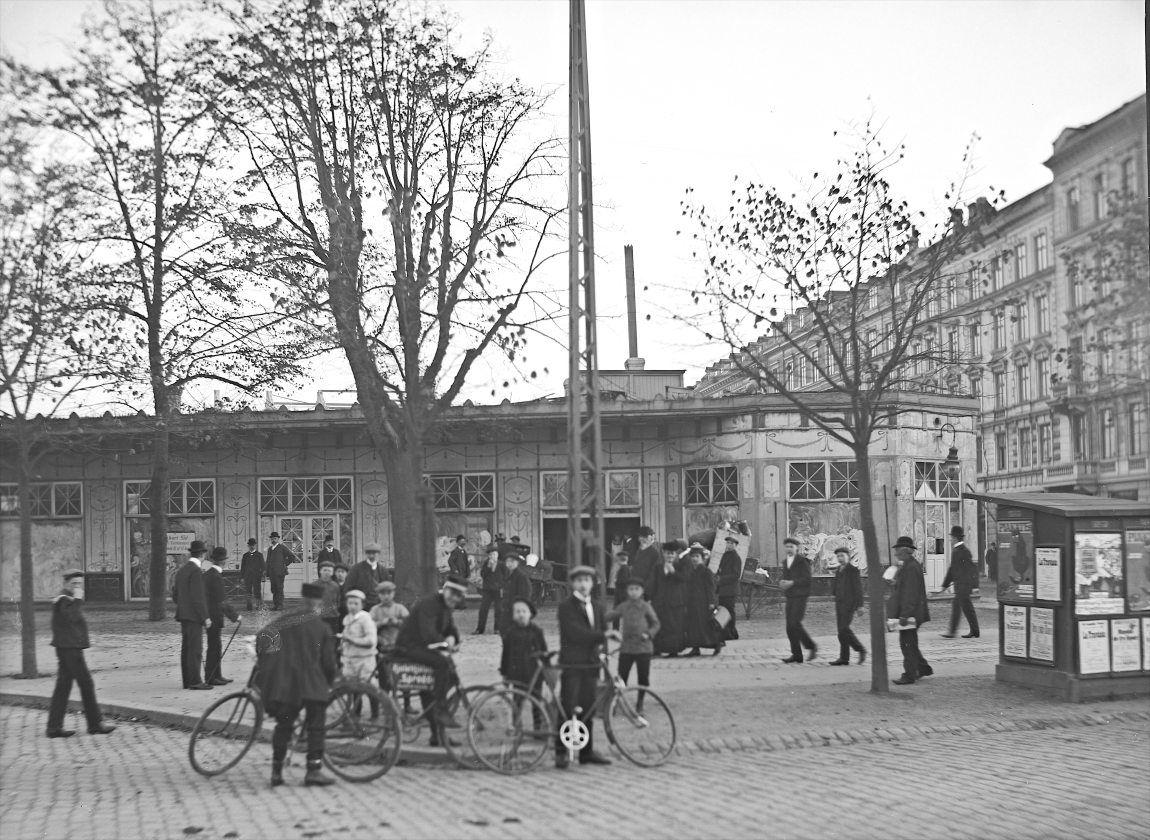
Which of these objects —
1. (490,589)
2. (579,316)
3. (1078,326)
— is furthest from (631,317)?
(1078,326)

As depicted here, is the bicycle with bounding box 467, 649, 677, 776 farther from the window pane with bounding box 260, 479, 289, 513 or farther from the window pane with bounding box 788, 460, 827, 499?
the window pane with bounding box 260, 479, 289, 513

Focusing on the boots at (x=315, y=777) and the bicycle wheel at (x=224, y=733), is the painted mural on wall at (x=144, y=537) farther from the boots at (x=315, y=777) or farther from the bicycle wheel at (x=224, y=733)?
the boots at (x=315, y=777)

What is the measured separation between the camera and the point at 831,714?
43.4 ft

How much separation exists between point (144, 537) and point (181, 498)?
1449 mm

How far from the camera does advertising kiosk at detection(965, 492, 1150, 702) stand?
14.0m

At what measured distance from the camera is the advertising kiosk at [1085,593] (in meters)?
14.0

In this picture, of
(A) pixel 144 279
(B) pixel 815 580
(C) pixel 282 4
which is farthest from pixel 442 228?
(B) pixel 815 580

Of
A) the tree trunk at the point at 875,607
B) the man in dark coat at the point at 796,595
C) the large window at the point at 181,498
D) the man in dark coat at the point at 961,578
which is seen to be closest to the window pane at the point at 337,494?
the large window at the point at 181,498

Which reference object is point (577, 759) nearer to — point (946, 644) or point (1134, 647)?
point (1134, 647)

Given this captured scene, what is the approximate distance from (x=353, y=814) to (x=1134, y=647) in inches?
371

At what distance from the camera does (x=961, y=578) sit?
20.1m

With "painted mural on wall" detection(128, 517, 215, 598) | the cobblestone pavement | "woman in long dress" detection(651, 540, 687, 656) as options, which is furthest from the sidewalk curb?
"painted mural on wall" detection(128, 517, 215, 598)

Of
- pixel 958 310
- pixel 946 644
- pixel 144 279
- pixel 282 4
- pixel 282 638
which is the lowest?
pixel 946 644

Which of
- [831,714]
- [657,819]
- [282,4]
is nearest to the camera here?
[657,819]
